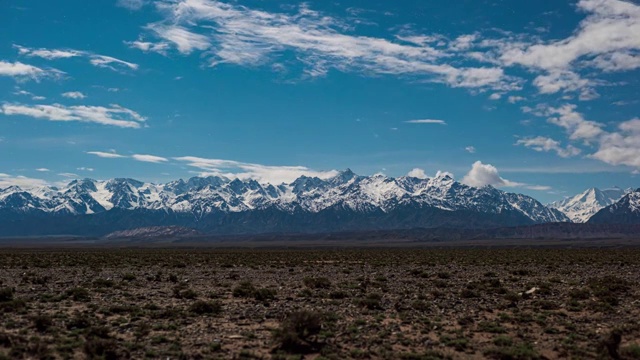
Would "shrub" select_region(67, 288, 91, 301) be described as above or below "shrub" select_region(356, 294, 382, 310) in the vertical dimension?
below

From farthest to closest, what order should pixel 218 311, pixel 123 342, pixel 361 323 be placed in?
pixel 218 311 → pixel 361 323 → pixel 123 342

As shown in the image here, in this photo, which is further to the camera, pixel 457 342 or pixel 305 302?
pixel 305 302

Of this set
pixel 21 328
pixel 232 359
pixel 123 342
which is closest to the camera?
pixel 232 359

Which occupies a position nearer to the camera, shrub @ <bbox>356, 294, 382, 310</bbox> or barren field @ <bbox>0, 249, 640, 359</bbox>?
barren field @ <bbox>0, 249, 640, 359</bbox>

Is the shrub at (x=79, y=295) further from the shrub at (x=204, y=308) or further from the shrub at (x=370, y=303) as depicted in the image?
the shrub at (x=370, y=303)

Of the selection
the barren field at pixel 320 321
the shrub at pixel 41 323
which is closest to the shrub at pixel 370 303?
the barren field at pixel 320 321

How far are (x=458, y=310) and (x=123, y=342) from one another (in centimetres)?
1490

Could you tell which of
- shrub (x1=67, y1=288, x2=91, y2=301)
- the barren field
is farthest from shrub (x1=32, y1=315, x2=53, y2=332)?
shrub (x1=67, y1=288, x2=91, y2=301)

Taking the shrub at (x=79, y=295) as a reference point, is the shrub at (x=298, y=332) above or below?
above

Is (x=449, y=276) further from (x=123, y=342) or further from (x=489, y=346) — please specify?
(x=123, y=342)

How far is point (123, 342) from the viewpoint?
1767cm

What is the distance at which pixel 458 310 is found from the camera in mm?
24719

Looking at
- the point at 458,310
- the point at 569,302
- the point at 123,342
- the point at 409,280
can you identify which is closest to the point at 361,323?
the point at 458,310

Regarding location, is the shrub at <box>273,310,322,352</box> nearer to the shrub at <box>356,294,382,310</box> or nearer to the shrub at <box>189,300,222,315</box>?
the shrub at <box>189,300,222,315</box>
